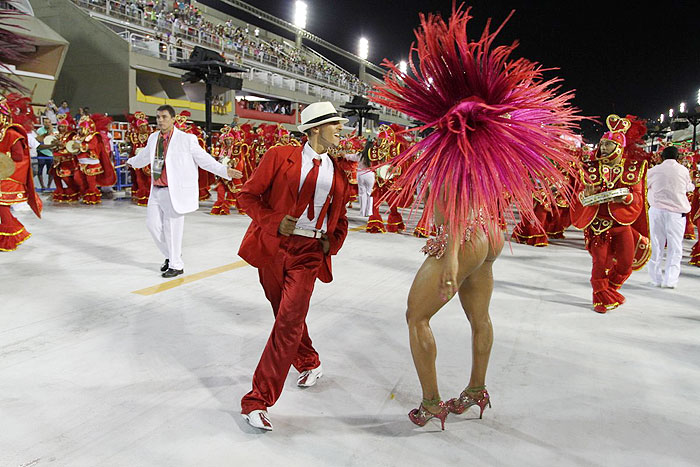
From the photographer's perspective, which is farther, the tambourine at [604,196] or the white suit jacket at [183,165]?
the white suit jacket at [183,165]

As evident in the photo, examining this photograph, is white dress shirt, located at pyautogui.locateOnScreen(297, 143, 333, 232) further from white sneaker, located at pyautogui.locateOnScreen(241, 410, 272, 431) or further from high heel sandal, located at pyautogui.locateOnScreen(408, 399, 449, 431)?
high heel sandal, located at pyautogui.locateOnScreen(408, 399, 449, 431)

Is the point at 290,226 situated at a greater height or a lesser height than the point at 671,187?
lesser

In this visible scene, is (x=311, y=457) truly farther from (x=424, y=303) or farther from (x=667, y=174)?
(x=667, y=174)

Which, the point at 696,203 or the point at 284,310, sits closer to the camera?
the point at 284,310

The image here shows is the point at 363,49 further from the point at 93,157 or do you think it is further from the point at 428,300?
the point at 428,300

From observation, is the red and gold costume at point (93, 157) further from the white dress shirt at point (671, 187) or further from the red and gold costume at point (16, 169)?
the white dress shirt at point (671, 187)

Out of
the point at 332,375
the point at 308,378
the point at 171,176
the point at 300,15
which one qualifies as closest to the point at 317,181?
the point at 308,378

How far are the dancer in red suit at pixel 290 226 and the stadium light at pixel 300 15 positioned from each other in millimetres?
43548

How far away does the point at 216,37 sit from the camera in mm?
27953

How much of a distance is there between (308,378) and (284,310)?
0.67m

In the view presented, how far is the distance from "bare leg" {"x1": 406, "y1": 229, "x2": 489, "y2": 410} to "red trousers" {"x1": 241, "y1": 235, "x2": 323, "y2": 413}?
56cm

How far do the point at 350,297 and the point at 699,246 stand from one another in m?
5.42

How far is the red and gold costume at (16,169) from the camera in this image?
6.14 meters

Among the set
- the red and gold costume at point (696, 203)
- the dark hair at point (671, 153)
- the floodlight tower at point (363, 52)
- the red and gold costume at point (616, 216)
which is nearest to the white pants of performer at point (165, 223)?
the red and gold costume at point (616, 216)
